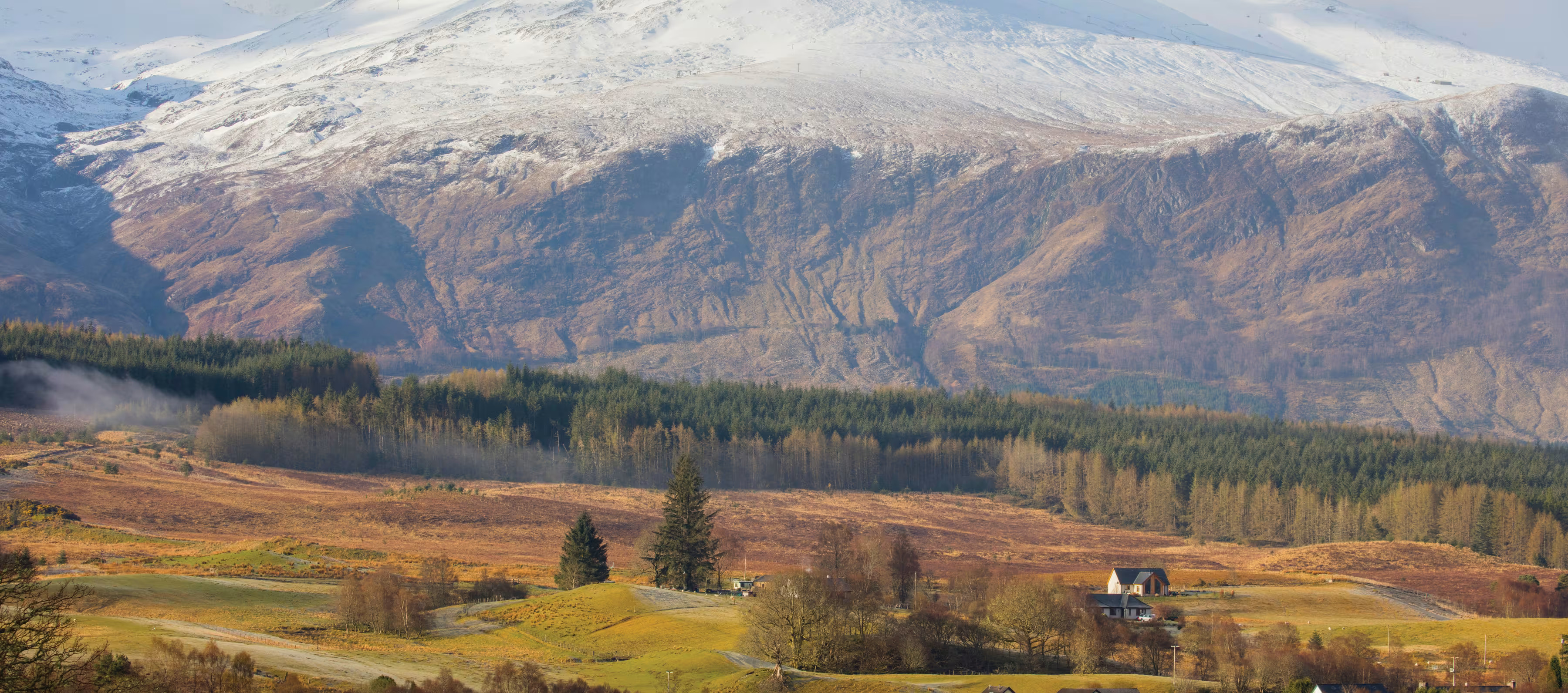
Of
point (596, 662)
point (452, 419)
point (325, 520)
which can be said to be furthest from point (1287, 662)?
point (452, 419)

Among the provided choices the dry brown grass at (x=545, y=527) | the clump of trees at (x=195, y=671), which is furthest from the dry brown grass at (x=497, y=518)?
the clump of trees at (x=195, y=671)

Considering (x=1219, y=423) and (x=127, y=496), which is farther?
(x=1219, y=423)

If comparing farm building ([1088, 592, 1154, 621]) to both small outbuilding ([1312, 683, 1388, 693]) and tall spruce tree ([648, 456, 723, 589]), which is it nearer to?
small outbuilding ([1312, 683, 1388, 693])

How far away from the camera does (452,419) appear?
513 ft

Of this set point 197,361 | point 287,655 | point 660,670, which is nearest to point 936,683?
point 660,670

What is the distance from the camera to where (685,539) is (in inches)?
3132

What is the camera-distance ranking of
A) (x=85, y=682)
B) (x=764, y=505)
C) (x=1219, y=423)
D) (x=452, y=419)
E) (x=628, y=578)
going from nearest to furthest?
(x=85, y=682), (x=628, y=578), (x=764, y=505), (x=452, y=419), (x=1219, y=423)

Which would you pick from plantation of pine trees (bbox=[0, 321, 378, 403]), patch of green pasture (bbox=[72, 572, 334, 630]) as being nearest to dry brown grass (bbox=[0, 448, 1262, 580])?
patch of green pasture (bbox=[72, 572, 334, 630])

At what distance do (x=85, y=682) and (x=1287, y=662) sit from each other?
4120 cm

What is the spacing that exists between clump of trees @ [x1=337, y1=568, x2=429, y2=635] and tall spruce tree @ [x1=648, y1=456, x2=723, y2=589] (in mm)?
19068

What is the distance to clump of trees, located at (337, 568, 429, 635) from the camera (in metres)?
59.9

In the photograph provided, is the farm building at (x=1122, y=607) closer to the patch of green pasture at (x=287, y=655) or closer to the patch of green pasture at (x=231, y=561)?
the patch of green pasture at (x=287, y=655)

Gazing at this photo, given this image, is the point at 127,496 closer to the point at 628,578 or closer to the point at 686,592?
the point at 628,578

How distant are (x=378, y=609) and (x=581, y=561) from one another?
18.4m
